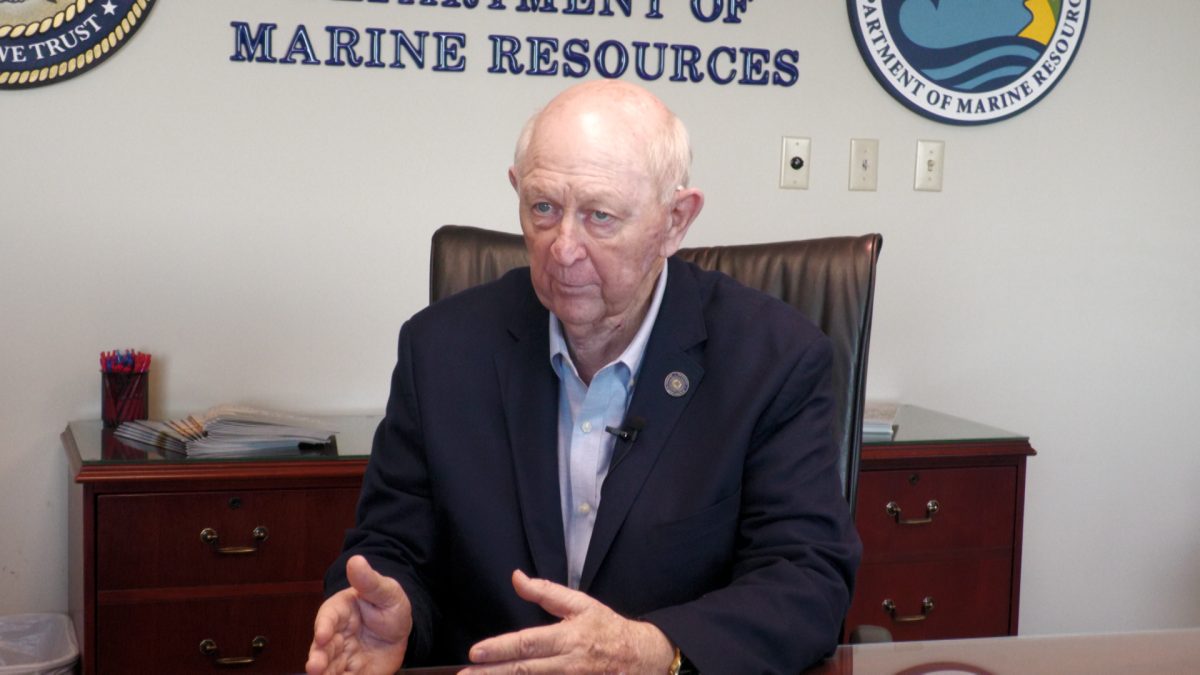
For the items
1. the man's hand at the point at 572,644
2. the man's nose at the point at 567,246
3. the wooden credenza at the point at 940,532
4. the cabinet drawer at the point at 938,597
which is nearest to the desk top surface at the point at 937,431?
the wooden credenza at the point at 940,532

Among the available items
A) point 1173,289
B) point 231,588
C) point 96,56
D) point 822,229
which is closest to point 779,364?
point 231,588

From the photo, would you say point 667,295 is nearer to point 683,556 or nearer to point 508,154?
point 683,556

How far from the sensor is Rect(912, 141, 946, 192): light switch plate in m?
3.08

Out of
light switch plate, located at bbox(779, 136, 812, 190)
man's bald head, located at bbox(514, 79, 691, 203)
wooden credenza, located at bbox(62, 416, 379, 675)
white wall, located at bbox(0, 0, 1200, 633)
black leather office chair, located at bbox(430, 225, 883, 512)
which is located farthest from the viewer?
light switch plate, located at bbox(779, 136, 812, 190)

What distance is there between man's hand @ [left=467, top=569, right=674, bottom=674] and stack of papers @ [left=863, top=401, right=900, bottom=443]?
1309mm

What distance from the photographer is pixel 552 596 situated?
1211 mm

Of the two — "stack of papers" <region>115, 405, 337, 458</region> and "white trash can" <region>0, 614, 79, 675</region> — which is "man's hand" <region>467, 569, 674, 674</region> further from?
"white trash can" <region>0, 614, 79, 675</region>

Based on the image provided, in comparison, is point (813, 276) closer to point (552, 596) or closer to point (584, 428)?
point (584, 428)

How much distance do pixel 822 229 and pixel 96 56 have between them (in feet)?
5.73

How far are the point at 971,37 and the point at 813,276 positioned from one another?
1.56m

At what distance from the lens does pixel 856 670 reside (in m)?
1.33

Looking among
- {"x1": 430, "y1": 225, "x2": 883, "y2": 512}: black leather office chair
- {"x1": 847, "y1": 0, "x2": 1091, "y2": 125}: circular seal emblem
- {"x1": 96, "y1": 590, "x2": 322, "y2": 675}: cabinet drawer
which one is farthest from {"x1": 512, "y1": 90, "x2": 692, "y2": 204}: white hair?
{"x1": 847, "y1": 0, "x2": 1091, "y2": 125}: circular seal emblem

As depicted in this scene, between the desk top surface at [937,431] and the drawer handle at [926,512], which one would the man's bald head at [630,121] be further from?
the drawer handle at [926,512]

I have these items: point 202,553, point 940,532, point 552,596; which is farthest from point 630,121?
point 940,532
